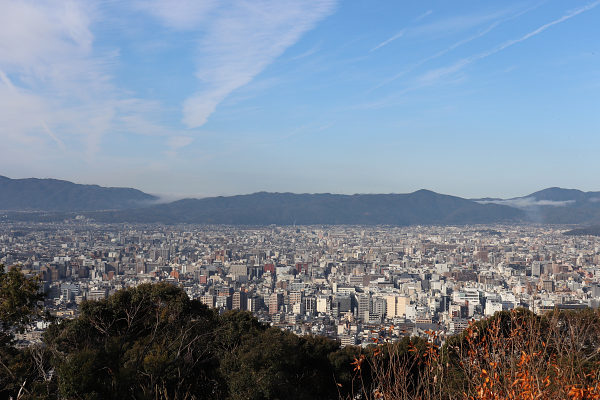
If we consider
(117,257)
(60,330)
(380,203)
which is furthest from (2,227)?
(380,203)

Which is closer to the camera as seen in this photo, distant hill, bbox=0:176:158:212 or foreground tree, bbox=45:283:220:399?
foreground tree, bbox=45:283:220:399

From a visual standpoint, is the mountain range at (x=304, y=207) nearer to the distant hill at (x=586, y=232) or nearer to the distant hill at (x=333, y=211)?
the distant hill at (x=333, y=211)

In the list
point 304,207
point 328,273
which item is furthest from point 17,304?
point 304,207

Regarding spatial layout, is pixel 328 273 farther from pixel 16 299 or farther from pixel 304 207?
pixel 304 207

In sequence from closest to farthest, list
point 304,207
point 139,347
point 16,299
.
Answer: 1. point 16,299
2. point 139,347
3. point 304,207

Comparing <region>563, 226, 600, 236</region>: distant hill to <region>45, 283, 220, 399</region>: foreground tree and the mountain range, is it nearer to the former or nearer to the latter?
the mountain range

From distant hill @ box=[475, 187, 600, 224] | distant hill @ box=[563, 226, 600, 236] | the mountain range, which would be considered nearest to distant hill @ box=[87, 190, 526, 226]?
the mountain range

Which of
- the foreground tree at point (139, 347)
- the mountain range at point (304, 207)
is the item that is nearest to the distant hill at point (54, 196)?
the mountain range at point (304, 207)
